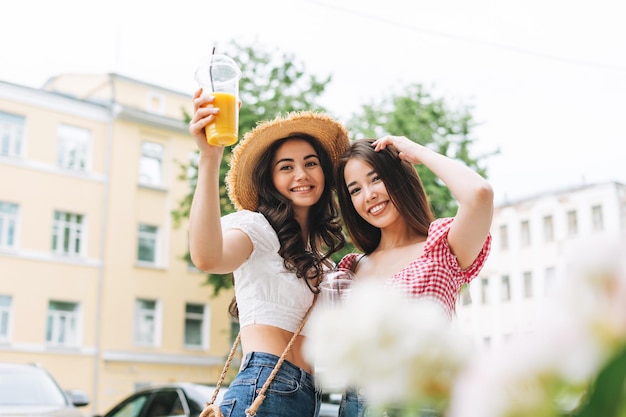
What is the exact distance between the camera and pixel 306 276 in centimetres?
240

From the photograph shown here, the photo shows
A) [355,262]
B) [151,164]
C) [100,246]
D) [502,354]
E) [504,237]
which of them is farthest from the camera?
[504,237]

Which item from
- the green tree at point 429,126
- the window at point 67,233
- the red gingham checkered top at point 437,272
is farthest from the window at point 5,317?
the red gingham checkered top at point 437,272

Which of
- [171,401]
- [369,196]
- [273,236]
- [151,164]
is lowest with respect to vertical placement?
[171,401]

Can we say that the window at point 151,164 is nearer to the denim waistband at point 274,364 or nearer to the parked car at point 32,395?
the parked car at point 32,395

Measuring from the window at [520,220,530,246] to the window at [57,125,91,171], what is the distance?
23.8 meters

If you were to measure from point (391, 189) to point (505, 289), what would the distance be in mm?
36971

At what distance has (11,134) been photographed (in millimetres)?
19234

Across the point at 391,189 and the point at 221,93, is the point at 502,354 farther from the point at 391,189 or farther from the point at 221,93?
the point at 391,189

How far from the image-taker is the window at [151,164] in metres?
21.3

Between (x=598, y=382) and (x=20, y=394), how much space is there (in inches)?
244

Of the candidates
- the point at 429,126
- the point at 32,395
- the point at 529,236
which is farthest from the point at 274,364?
the point at 529,236

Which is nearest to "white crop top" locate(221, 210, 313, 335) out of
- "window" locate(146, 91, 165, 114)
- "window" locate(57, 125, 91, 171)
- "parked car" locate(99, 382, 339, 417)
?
"parked car" locate(99, 382, 339, 417)

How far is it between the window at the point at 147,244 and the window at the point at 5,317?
3517 millimetres

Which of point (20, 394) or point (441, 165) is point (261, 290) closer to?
point (441, 165)
